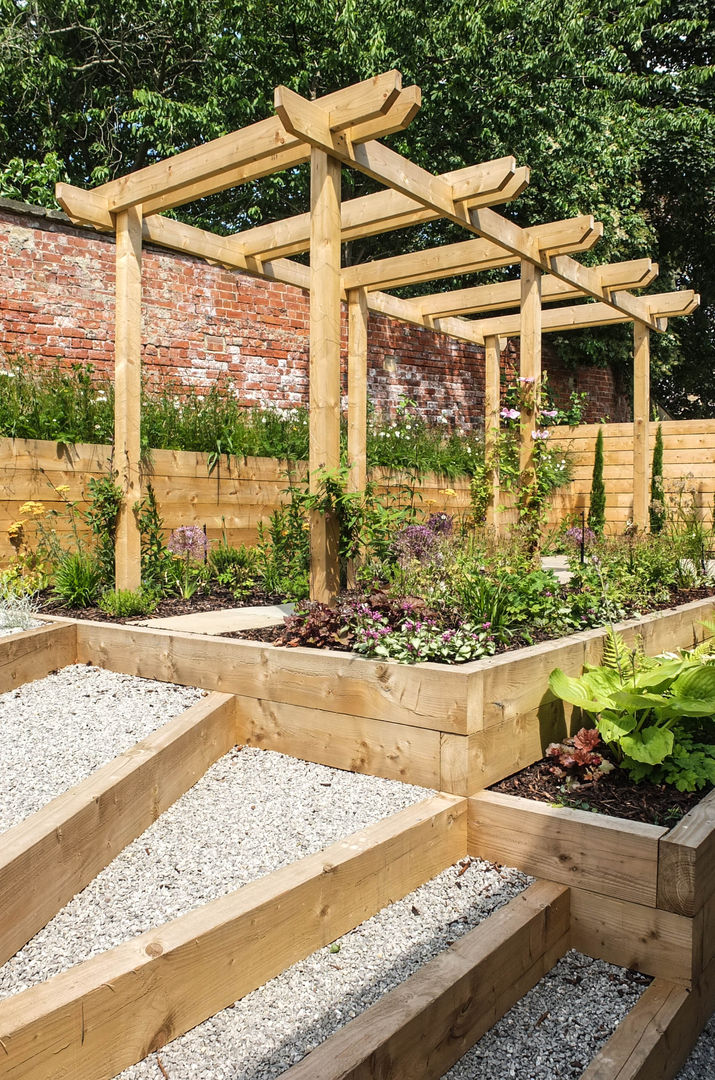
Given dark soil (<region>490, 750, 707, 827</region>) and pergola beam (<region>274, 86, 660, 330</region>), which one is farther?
pergola beam (<region>274, 86, 660, 330</region>)

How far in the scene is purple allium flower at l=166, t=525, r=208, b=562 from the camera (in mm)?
5520

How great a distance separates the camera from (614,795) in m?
3.00

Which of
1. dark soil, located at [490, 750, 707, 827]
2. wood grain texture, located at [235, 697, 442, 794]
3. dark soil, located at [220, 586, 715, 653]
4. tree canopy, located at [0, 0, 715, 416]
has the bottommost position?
dark soil, located at [490, 750, 707, 827]

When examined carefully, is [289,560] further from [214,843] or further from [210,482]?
[214,843]

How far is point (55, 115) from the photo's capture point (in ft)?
44.2

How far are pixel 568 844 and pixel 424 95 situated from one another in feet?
38.3

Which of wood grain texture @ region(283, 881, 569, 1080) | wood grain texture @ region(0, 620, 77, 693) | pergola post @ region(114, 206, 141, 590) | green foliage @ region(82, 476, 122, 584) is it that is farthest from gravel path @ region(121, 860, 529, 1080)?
green foliage @ region(82, 476, 122, 584)

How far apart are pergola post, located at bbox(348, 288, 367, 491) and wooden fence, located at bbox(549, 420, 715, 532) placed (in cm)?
356

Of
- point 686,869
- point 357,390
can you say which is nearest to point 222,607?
point 357,390

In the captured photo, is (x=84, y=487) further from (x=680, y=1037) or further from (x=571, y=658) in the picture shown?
(x=680, y=1037)

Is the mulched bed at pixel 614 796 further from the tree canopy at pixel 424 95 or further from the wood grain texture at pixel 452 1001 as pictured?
the tree canopy at pixel 424 95

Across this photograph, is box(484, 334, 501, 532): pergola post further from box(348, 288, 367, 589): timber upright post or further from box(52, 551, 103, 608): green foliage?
box(52, 551, 103, 608): green foliage

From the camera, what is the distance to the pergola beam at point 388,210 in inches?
201

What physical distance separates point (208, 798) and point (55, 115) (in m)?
13.7
